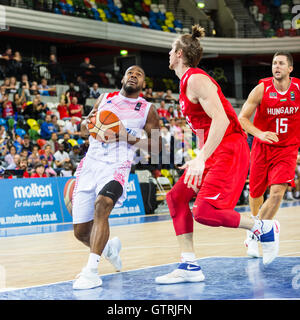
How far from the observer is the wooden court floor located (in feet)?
20.0

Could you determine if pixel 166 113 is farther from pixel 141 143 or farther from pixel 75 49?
pixel 141 143

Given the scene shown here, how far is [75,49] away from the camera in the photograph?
1210 inches

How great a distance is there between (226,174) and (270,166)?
192 centimetres

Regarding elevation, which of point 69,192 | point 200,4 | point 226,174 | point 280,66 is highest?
point 200,4

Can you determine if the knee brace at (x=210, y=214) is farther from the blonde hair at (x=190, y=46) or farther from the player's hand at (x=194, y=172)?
the blonde hair at (x=190, y=46)

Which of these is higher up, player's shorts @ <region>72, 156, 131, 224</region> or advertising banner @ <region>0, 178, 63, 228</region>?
player's shorts @ <region>72, 156, 131, 224</region>

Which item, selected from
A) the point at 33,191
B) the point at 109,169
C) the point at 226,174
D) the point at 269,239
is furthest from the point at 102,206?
the point at 33,191

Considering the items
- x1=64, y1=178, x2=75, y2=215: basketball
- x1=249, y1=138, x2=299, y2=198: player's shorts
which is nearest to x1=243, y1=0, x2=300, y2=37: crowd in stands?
x1=64, y1=178, x2=75, y2=215: basketball

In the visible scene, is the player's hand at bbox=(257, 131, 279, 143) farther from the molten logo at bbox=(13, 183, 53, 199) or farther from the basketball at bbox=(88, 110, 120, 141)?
the molten logo at bbox=(13, 183, 53, 199)

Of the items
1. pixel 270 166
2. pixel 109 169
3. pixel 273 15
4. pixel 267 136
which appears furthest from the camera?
pixel 273 15

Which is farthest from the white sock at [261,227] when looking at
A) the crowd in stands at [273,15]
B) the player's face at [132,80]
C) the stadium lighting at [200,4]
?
the stadium lighting at [200,4]

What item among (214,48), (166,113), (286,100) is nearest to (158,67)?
(214,48)

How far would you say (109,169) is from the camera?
5531mm

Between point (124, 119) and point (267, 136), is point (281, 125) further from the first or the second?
point (124, 119)
